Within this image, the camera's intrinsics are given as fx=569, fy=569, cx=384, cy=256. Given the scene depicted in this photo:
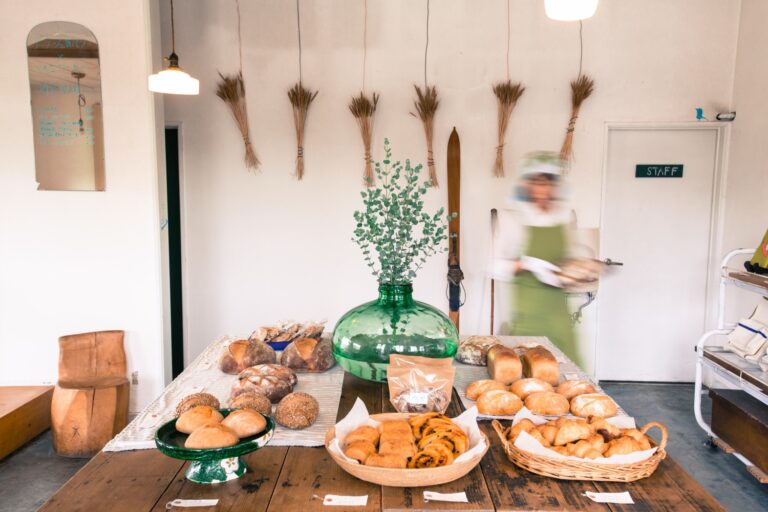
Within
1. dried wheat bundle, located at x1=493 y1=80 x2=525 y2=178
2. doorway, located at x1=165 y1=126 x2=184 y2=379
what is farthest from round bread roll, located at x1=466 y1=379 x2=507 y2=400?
doorway, located at x1=165 y1=126 x2=184 y2=379

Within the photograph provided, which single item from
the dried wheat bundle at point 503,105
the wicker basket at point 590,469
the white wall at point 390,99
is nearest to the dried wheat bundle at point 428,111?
the white wall at point 390,99

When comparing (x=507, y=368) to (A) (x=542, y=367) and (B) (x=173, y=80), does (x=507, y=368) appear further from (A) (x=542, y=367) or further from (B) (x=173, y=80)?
(B) (x=173, y=80)

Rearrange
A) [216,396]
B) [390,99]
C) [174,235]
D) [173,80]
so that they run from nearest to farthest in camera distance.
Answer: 1. [216,396]
2. [173,80]
3. [390,99]
4. [174,235]

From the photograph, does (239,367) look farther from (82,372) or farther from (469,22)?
(469,22)

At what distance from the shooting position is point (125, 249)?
A: 3.33m

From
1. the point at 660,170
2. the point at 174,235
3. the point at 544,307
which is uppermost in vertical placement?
the point at 660,170

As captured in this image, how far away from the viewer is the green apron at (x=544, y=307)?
12.1ft

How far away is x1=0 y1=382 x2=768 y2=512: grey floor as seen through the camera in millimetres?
2615

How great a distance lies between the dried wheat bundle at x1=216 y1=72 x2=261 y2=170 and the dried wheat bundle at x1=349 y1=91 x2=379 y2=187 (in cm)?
75

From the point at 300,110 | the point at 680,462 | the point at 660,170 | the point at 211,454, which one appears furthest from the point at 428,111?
the point at 211,454

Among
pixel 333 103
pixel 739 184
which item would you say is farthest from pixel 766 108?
pixel 333 103

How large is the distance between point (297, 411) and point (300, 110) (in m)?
2.86

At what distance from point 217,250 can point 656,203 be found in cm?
324

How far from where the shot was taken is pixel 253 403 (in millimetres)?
1502
